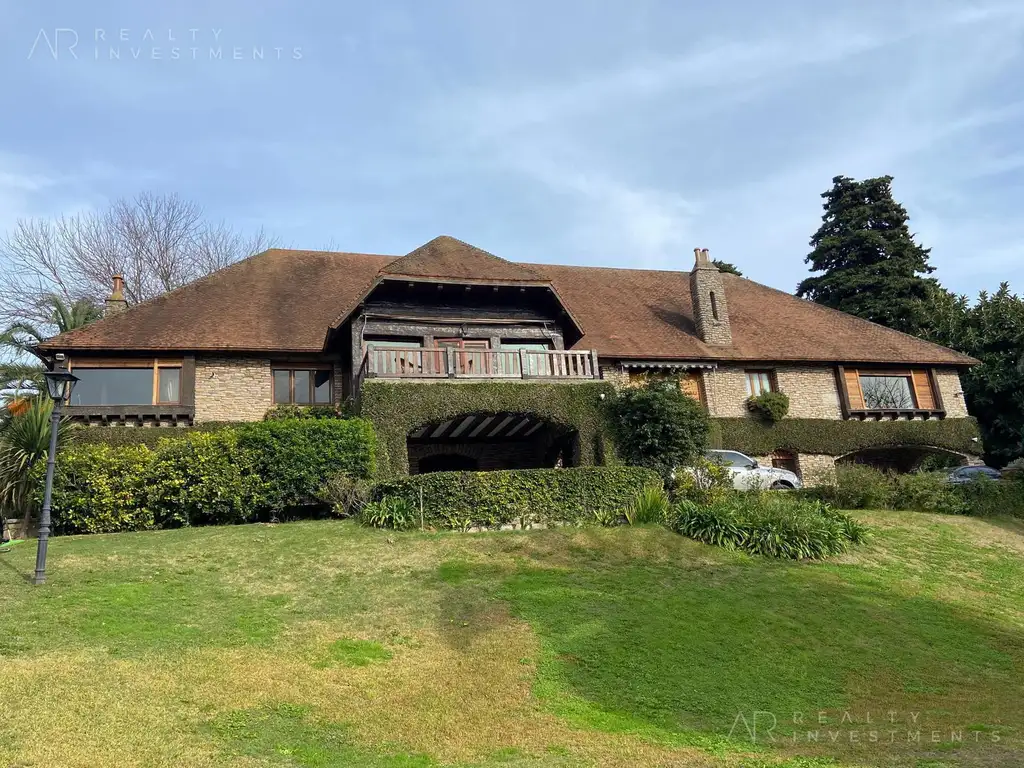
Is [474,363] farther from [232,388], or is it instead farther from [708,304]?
[708,304]

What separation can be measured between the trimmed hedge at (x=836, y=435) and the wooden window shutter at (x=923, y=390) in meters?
0.69

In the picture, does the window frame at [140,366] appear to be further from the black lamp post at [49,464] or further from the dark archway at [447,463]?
the black lamp post at [49,464]

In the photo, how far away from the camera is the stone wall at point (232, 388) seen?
62.0 ft

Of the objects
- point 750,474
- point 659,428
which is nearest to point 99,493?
point 659,428

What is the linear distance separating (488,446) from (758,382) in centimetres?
Result: 946

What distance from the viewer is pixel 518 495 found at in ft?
46.3

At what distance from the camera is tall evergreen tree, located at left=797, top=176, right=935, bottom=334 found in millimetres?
33062

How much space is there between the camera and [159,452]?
14406 mm

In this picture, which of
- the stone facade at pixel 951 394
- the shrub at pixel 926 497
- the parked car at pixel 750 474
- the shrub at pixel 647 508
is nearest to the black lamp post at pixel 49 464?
the shrub at pixel 647 508

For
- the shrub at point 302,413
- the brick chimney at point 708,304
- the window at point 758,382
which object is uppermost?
the brick chimney at point 708,304

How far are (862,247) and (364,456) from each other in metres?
29.8

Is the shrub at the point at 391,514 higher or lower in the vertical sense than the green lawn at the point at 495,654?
higher

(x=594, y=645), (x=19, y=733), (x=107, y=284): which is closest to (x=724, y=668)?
(x=594, y=645)

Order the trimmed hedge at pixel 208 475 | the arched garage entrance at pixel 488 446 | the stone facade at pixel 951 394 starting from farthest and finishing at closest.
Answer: the stone facade at pixel 951 394
the arched garage entrance at pixel 488 446
the trimmed hedge at pixel 208 475
